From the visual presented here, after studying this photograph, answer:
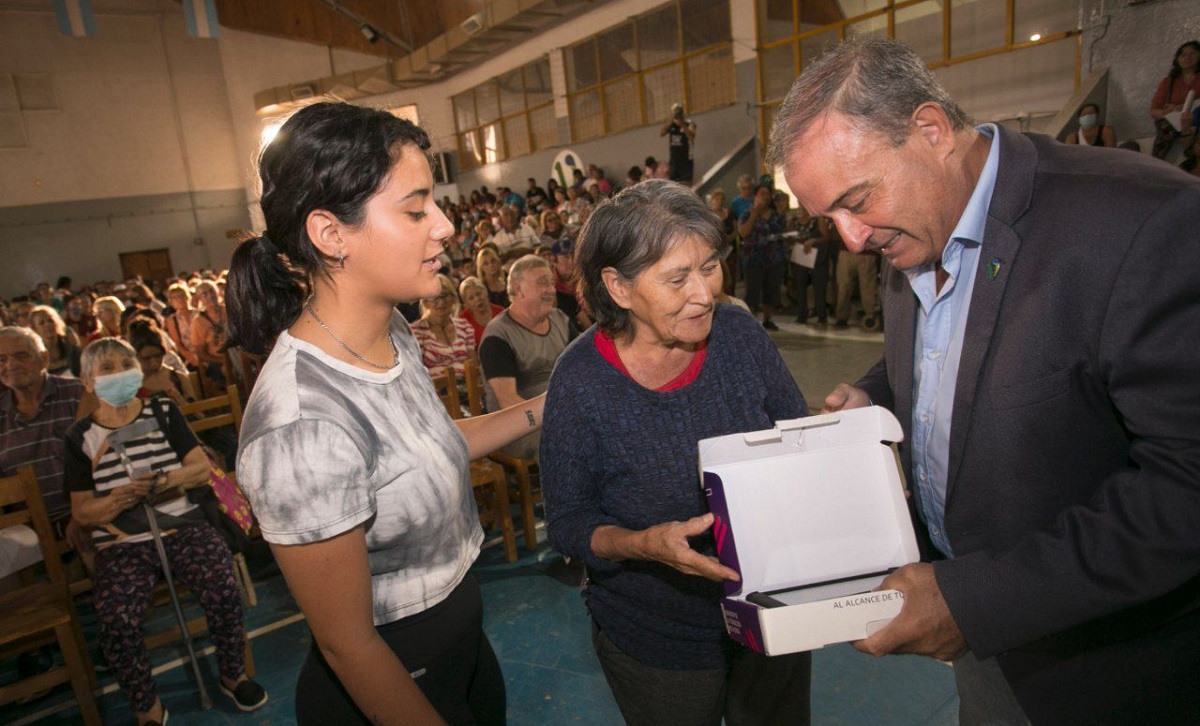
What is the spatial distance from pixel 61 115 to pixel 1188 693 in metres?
23.7

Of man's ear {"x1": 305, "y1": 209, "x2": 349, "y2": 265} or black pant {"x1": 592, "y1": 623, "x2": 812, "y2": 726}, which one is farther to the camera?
black pant {"x1": 592, "y1": 623, "x2": 812, "y2": 726}

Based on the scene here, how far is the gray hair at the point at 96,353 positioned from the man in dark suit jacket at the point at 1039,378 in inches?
118

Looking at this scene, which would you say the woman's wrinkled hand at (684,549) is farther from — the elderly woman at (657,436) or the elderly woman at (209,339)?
A: the elderly woman at (209,339)

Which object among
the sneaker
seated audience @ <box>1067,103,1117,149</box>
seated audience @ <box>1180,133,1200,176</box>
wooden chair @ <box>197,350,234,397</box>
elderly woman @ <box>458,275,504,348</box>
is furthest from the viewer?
seated audience @ <box>1067,103,1117,149</box>

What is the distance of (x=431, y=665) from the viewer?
1.32m

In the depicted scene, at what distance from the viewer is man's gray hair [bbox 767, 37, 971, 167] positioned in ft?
3.76

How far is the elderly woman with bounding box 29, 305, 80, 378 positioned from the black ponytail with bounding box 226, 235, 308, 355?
5745 mm

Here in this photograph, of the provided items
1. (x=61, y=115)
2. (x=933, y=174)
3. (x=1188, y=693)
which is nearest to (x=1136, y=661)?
(x=1188, y=693)

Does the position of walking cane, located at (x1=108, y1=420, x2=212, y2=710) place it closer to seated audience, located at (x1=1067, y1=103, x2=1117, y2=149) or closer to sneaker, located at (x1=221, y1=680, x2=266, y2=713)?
sneaker, located at (x1=221, y1=680, x2=266, y2=713)

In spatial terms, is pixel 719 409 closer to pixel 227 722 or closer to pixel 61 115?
pixel 227 722

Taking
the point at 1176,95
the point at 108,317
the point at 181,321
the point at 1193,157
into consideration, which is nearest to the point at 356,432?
the point at 108,317

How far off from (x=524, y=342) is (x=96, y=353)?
203 centimetres

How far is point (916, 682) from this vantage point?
2492 millimetres

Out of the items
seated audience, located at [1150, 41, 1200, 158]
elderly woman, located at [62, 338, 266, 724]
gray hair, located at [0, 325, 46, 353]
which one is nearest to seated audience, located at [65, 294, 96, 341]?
gray hair, located at [0, 325, 46, 353]
